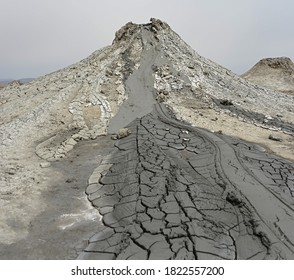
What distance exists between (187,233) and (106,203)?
1692 mm

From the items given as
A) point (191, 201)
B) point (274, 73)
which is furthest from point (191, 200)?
point (274, 73)

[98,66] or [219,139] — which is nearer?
[219,139]

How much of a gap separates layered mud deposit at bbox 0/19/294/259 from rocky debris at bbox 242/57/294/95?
1395 centimetres

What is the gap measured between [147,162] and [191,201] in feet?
5.73

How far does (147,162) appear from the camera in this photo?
6383 mm

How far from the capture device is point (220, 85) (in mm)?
13078

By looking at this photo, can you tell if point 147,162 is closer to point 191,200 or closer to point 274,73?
point 191,200

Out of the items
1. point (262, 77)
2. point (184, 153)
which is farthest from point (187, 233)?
point (262, 77)

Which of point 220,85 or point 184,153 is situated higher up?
point 220,85

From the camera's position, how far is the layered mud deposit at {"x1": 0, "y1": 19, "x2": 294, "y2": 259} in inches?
161

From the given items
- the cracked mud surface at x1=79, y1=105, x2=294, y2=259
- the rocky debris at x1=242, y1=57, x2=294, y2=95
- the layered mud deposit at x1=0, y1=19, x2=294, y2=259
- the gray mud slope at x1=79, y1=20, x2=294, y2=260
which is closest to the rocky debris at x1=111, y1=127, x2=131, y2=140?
the layered mud deposit at x1=0, y1=19, x2=294, y2=259
